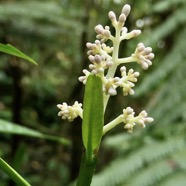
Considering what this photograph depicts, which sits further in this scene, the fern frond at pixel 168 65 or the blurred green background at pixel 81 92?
the fern frond at pixel 168 65

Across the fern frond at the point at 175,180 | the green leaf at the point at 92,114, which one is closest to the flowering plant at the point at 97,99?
the green leaf at the point at 92,114

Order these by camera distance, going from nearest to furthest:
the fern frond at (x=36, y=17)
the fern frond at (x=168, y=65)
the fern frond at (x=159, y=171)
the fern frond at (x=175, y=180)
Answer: the fern frond at (x=175, y=180) < the fern frond at (x=159, y=171) < the fern frond at (x=168, y=65) < the fern frond at (x=36, y=17)

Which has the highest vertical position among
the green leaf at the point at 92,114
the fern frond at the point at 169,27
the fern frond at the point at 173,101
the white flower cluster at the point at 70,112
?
the fern frond at the point at 169,27

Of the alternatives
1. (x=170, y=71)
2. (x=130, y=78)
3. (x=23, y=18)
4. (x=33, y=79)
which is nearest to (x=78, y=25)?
(x=23, y=18)

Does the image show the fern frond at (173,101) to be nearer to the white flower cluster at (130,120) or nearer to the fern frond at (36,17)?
the fern frond at (36,17)

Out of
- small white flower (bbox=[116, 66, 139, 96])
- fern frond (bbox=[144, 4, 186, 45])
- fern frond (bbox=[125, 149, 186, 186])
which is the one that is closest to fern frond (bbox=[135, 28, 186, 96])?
fern frond (bbox=[144, 4, 186, 45])

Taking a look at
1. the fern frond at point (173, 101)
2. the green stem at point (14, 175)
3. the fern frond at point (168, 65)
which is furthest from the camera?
the fern frond at point (168, 65)
